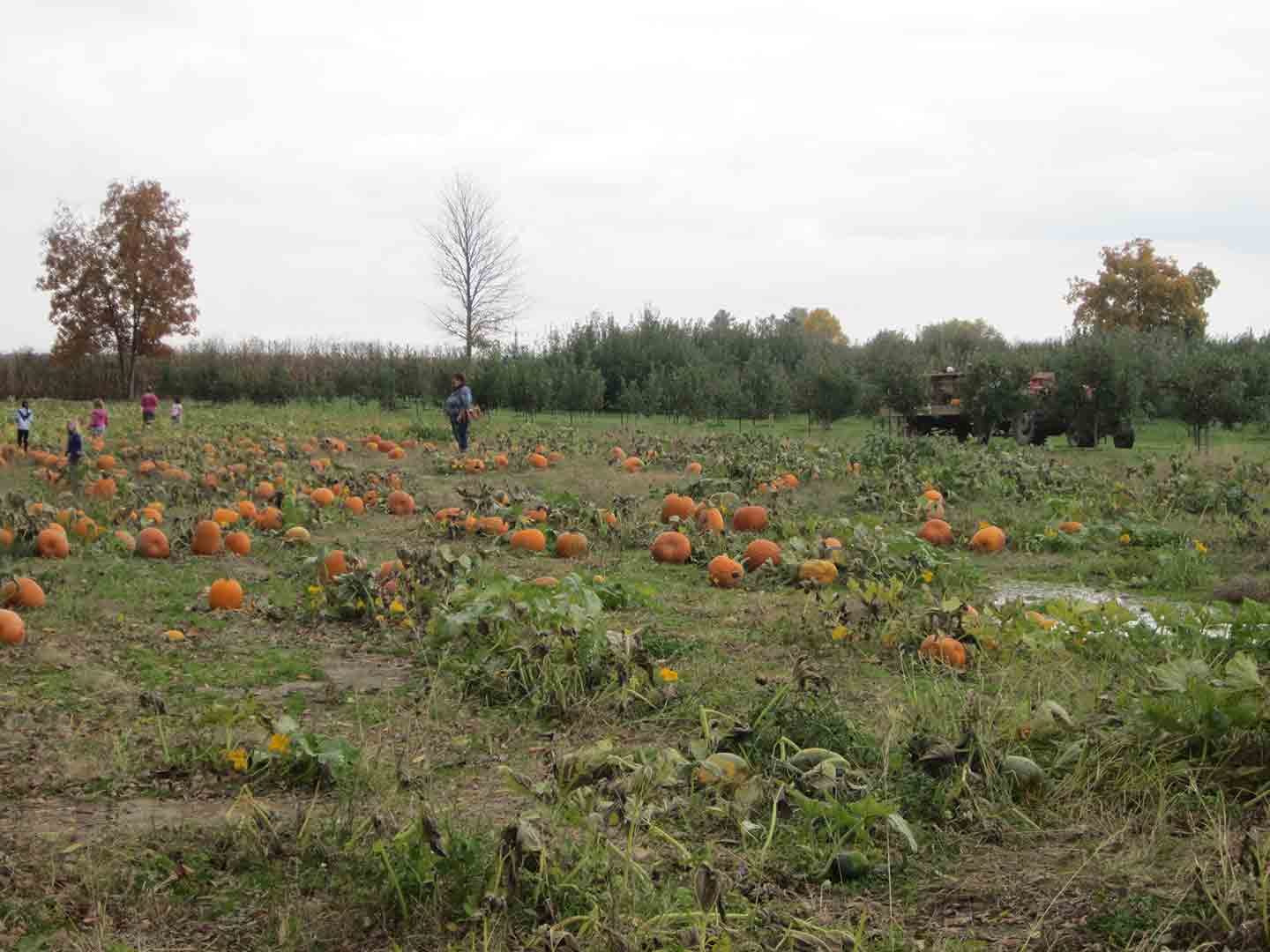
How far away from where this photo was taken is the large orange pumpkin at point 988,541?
32.9 ft

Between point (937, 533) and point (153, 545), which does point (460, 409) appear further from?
point (937, 533)

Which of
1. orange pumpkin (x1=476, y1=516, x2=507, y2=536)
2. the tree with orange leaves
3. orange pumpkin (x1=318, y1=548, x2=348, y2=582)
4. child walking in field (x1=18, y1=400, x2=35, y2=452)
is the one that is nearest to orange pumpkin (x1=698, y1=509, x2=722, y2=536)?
orange pumpkin (x1=476, y1=516, x2=507, y2=536)

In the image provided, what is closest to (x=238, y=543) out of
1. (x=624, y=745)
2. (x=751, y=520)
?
(x=751, y=520)

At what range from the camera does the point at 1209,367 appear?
73.2 feet

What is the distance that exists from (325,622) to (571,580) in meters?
1.73

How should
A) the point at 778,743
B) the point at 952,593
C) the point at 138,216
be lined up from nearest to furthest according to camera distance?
the point at 778,743 < the point at 952,593 < the point at 138,216

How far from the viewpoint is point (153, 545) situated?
29.4ft

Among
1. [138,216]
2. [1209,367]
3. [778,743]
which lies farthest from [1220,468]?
[138,216]

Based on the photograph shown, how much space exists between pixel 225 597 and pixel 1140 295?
5059cm

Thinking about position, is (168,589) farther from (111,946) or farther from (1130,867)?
(1130,867)

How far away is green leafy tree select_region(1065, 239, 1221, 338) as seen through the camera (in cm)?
4984

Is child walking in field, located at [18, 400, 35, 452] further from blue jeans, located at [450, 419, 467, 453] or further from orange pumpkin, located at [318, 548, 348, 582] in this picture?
orange pumpkin, located at [318, 548, 348, 582]

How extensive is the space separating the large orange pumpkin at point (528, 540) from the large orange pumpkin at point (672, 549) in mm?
933

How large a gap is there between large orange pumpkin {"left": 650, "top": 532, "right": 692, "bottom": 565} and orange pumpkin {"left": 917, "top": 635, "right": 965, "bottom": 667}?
377 cm
